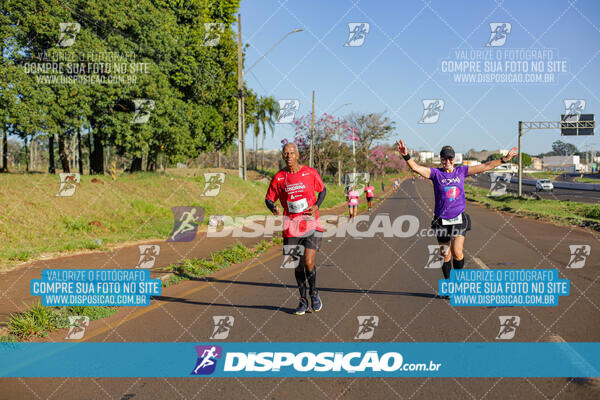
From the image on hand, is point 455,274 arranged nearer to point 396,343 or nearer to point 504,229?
point 396,343

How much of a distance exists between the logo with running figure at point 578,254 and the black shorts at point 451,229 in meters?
3.72

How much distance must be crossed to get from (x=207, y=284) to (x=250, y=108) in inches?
1229

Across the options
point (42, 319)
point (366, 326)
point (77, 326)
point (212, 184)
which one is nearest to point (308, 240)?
point (366, 326)

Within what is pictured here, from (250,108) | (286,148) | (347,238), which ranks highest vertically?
(250,108)

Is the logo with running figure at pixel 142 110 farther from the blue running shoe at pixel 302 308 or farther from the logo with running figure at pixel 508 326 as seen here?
the logo with running figure at pixel 508 326

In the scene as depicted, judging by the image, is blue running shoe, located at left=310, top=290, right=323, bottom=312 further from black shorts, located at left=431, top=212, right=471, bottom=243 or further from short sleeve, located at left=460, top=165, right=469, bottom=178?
short sleeve, located at left=460, top=165, right=469, bottom=178

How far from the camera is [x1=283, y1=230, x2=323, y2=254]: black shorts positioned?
625cm

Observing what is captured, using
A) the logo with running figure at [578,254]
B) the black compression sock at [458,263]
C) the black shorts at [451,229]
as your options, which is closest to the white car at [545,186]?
the logo with running figure at [578,254]

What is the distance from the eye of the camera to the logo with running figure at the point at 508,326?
16.6 feet

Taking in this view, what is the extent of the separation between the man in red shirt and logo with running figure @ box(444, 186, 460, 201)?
69.6 inches

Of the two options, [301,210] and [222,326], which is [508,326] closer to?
[301,210]

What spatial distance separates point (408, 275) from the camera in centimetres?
859

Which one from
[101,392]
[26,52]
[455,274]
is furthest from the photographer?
[26,52]

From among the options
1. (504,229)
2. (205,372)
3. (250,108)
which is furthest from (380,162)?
(205,372)
